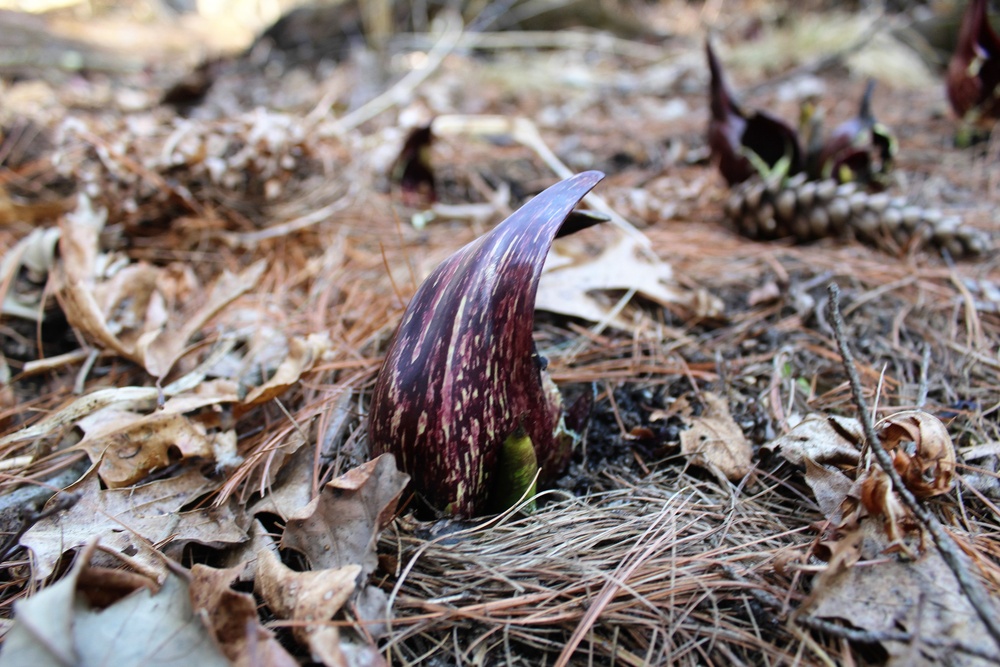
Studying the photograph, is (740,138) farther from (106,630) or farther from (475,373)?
(106,630)

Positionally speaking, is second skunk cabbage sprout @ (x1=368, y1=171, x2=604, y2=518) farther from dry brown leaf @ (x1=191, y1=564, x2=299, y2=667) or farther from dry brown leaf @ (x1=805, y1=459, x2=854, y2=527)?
dry brown leaf @ (x1=805, y1=459, x2=854, y2=527)

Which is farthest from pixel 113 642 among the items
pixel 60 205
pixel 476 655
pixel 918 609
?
pixel 60 205

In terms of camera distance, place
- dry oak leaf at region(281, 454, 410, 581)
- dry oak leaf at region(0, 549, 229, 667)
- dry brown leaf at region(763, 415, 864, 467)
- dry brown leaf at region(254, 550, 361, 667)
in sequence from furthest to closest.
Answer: dry brown leaf at region(763, 415, 864, 467), dry oak leaf at region(281, 454, 410, 581), dry brown leaf at region(254, 550, 361, 667), dry oak leaf at region(0, 549, 229, 667)

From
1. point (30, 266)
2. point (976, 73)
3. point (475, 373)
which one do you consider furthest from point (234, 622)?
point (976, 73)

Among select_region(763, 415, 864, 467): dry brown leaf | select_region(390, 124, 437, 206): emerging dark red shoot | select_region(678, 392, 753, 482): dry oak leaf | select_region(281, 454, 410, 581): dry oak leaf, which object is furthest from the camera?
select_region(390, 124, 437, 206): emerging dark red shoot

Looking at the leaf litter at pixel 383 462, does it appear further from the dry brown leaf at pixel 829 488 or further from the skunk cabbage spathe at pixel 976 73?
the skunk cabbage spathe at pixel 976 73

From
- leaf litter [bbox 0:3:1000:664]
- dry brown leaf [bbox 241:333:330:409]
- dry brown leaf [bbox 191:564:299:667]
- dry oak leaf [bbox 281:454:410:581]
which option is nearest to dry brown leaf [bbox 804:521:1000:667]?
leaf litter [bbox 0:3:1000:664]
